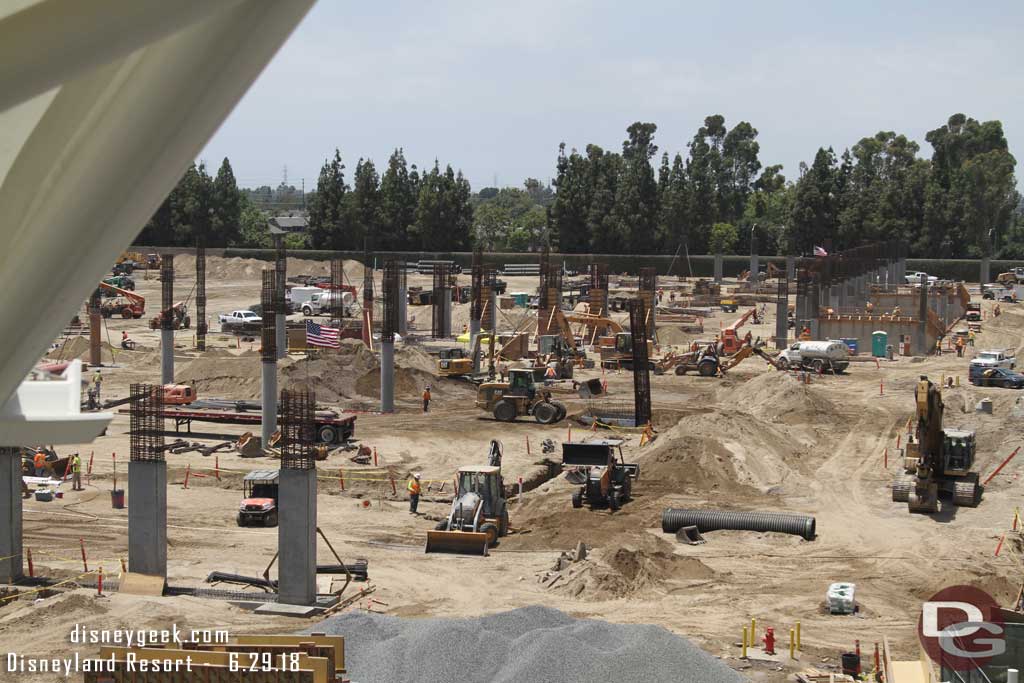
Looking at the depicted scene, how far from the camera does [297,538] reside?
674 inches

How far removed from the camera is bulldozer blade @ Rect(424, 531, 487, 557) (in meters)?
20.7

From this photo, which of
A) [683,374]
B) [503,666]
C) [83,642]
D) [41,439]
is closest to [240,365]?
[683,374]

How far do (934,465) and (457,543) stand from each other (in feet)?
35.1

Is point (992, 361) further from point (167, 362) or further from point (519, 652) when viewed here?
point (519, 652)

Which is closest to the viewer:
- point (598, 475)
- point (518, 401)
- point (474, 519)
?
point (474, 519)

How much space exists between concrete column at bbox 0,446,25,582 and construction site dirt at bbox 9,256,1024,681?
74 cm

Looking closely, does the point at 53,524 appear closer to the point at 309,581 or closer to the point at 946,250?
the point at 309,581

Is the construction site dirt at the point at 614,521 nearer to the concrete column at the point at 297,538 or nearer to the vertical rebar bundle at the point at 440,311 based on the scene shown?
the concrete column at the point at 297,538

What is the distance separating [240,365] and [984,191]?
250 ft

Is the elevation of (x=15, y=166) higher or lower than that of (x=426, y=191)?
lower

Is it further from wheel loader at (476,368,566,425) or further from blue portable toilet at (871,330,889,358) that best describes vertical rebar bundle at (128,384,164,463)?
blue portable toilet at (871,330,889,358)

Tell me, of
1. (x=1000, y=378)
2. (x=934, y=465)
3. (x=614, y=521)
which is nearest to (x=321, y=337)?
(x=1000, y=378)

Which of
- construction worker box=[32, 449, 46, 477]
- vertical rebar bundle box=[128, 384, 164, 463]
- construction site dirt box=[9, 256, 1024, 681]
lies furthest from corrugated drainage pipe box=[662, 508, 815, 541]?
construction worker box=[32, 449, 46, 477]

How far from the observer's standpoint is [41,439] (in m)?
5.24
